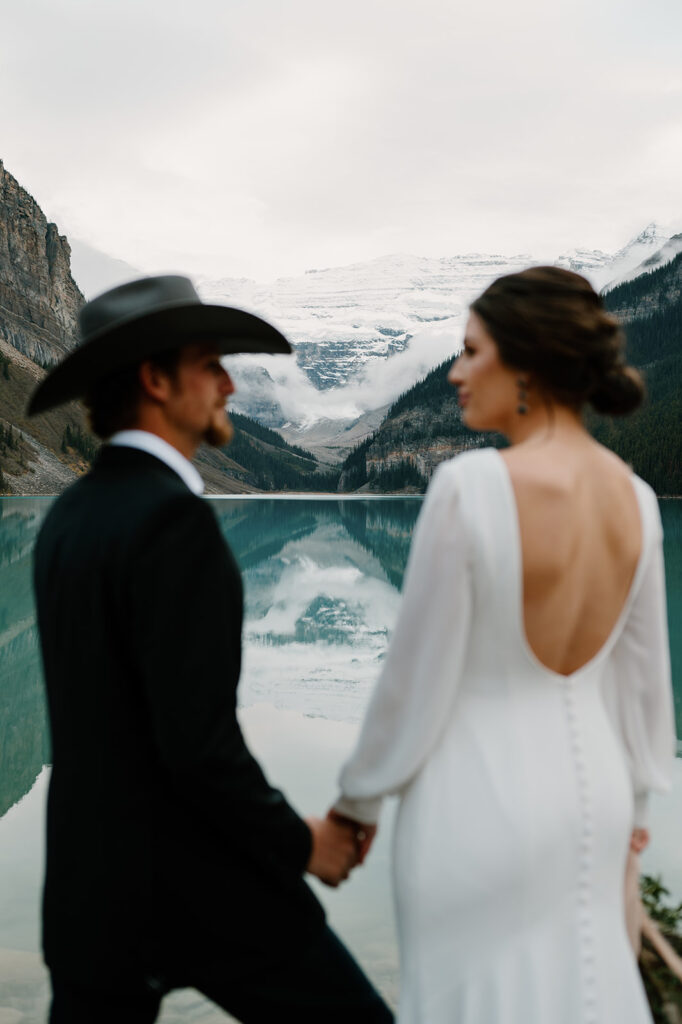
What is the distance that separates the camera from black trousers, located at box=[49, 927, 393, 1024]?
1.77 metres

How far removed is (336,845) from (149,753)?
1.75 feet

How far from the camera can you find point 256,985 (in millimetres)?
1814

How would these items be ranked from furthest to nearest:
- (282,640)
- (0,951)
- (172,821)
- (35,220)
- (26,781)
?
1. (35,220)
2. (282,640)
3. (26,781)
4. (0,951)
5. (172,821)

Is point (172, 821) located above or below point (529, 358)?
below

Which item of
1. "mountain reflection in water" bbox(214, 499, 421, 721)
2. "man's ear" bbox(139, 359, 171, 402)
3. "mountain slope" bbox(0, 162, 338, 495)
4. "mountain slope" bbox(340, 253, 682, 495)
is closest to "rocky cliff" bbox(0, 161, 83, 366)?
"mountain slope" bbox(0, 162, 338, 495)

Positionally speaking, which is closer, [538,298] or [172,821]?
[172,821]

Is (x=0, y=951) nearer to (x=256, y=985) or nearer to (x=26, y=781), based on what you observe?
(x=26, y=781)

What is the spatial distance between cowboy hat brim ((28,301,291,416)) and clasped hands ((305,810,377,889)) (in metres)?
1.05

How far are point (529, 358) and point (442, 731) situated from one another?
0.81 m

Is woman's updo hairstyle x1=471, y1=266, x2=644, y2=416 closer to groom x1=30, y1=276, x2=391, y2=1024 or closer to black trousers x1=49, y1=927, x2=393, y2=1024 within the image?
groom x1=30, y1=276, x2=391, y2=1024

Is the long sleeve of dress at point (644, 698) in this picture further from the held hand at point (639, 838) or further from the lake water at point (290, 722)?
the lake water at point (290, 722)

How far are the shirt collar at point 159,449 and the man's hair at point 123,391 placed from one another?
0.18 ft

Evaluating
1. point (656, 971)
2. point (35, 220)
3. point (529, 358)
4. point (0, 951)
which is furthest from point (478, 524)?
point (35, 220)

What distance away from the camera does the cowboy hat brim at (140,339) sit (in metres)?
1.79
